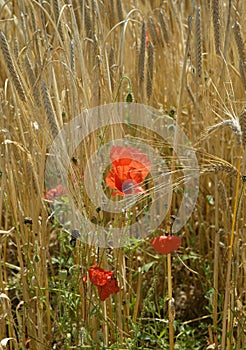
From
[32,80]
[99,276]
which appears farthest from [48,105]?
[99,276]

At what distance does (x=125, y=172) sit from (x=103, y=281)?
0.17 m

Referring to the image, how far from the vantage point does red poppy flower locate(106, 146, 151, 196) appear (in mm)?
911

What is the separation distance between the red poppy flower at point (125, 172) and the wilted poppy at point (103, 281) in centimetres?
12

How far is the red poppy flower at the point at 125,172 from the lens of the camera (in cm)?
91

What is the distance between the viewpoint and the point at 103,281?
89 centimetres

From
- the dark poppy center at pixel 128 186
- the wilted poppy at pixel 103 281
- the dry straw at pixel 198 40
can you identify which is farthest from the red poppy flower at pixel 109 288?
the dry straw at pixel 198 40

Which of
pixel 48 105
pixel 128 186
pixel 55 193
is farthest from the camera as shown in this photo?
pixel 55 193

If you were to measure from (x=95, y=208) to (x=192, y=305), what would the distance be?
0.52 meters

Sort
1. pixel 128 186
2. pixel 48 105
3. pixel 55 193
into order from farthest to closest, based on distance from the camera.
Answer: pixel 55 193
pixel 128 186
pixel 48 105

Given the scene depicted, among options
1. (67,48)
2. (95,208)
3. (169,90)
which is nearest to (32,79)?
(67,48)

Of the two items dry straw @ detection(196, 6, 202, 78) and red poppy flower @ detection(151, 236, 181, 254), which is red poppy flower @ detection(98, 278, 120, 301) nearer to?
red poppy flower @ detection(151, 236, 181, 254)

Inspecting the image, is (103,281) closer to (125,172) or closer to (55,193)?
(125,172)

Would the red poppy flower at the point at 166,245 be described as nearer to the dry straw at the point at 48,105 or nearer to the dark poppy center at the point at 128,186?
the dark poppy center at the point at 128,186

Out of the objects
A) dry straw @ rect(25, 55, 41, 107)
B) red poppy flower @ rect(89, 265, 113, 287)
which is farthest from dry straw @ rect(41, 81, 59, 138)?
red poppy flower @ rect(89, 265, 113, 287)
